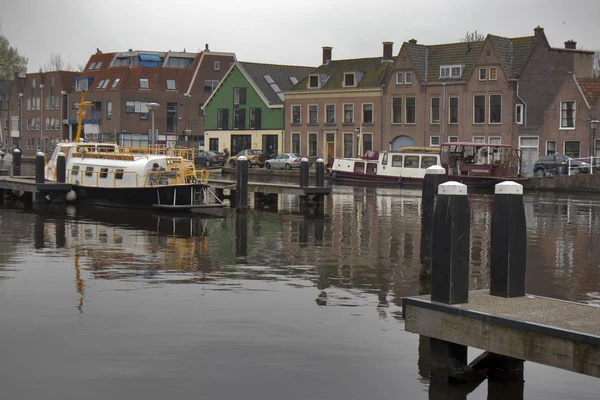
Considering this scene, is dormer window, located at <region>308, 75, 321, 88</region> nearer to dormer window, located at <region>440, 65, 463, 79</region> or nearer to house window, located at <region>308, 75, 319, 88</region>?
house window, located at <region>308, 75, 319, 88</region>

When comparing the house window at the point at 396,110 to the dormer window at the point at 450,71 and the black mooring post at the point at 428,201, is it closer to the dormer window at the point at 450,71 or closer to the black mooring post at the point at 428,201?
the dormer window at the point at 450,71

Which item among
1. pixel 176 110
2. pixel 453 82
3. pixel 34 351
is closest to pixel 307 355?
pixel 34 351

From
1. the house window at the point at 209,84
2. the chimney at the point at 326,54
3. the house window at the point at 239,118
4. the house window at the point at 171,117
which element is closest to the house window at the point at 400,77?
the chimney at the point at 326,54

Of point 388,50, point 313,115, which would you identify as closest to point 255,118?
point 313,115

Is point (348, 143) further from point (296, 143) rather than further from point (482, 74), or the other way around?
point (482, 74)

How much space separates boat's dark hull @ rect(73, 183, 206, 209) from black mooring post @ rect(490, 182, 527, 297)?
2369 centimetres

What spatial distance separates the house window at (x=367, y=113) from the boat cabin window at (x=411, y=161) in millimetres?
17390

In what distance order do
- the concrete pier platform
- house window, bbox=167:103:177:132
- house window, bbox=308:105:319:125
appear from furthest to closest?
house window, bbox=167:103:177:132 → house window, bbox=308:105:319:125 → the concrete pier platform

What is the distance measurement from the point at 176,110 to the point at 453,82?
41.0 m

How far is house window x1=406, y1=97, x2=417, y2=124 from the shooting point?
71375 mm

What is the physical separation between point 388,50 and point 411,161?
2166cm

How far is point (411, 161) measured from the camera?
57.2 m

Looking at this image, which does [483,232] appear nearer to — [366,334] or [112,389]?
[366,334]

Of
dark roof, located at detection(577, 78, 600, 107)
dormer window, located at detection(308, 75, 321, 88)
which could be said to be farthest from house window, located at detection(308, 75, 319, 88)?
dark roof, located at detection(577, 78, 600, 107)
